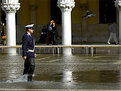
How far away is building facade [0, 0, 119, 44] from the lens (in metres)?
40.9

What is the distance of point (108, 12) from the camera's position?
135 feet

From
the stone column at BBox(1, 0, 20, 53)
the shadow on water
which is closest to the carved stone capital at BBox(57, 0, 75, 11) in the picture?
the stone column at BBox(1, 0, 20, 53)

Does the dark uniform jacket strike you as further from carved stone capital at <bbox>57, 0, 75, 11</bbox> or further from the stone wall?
the stone wall

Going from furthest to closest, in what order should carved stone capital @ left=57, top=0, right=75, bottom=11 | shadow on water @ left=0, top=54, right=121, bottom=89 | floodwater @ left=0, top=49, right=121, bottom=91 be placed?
carved stone capital @ left=57, top=0, right=75, bottom=11 < shadow on water @ left=0, top=54, right=121, bottom=89 < floodwater @ left=0, top=49, right=121, bottom=91

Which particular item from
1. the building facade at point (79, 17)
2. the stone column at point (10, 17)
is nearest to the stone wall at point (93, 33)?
the building facade at point (79, 17)

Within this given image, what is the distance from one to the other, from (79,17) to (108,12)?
6.69 feet

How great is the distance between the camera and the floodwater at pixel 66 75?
1508cm

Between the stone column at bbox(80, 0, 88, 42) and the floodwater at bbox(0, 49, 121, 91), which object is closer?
the floodwater at bbox(0, 49, 121, 91)

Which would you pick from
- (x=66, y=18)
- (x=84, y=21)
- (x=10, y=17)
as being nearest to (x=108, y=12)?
(x=84, y=21)

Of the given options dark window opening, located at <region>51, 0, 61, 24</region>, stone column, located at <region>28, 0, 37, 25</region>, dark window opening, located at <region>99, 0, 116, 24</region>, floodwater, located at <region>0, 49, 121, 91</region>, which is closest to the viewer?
floodwater, located at <region>0, 49, 121, 91</region>

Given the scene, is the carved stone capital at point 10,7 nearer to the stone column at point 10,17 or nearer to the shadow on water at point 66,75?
the stone column at point 10,17

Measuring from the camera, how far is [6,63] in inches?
915

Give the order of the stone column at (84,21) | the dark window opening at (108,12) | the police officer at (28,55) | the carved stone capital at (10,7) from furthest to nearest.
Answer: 1. the dark window opening at (108,12)
2. the stone column at (84,21)
3. the carved stone capital at (10,7)
4. the police officer at (28,55)

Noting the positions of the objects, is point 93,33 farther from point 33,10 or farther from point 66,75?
point 66,75
